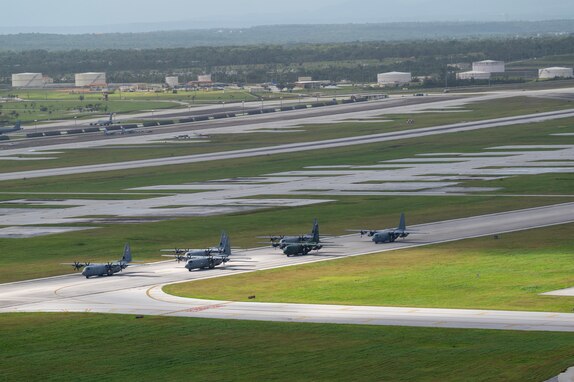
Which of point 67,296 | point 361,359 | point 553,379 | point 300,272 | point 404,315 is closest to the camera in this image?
point 553,379

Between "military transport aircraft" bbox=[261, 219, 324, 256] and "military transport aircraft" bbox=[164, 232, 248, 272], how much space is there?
13.9 feet

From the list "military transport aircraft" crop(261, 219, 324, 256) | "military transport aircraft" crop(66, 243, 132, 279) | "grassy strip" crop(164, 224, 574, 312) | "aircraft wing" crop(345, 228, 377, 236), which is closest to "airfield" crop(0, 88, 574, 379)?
"military transport aircraft" crop(66, 243, 132, 279)

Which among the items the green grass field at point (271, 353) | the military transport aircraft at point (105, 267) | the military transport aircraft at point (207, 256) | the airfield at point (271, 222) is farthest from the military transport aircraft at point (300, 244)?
the green grass field at point (271, 353)

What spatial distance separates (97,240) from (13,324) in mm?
38045

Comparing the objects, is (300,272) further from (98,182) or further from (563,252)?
→ (98,182)

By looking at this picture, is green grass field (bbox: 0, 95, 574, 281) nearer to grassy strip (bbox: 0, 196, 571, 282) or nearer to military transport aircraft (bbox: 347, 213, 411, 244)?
grassy strip (bbox: 0, 196, 571, 282)

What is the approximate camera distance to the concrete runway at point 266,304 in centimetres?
7556

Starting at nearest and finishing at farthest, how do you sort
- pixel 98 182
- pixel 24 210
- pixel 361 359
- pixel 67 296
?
pixel 361 359, pixel 67 296, pixel 24 210, pixel 98 182

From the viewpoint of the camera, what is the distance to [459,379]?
62031mm

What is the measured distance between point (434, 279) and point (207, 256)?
1977 centimetres

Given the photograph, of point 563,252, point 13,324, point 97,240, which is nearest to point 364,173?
point 97,240

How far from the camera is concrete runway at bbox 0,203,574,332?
7556 centimetres

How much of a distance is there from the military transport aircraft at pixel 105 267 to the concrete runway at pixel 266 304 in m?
0.55

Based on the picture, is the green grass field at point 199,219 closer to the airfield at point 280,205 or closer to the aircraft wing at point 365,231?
the aircraft wing at point 365,231
